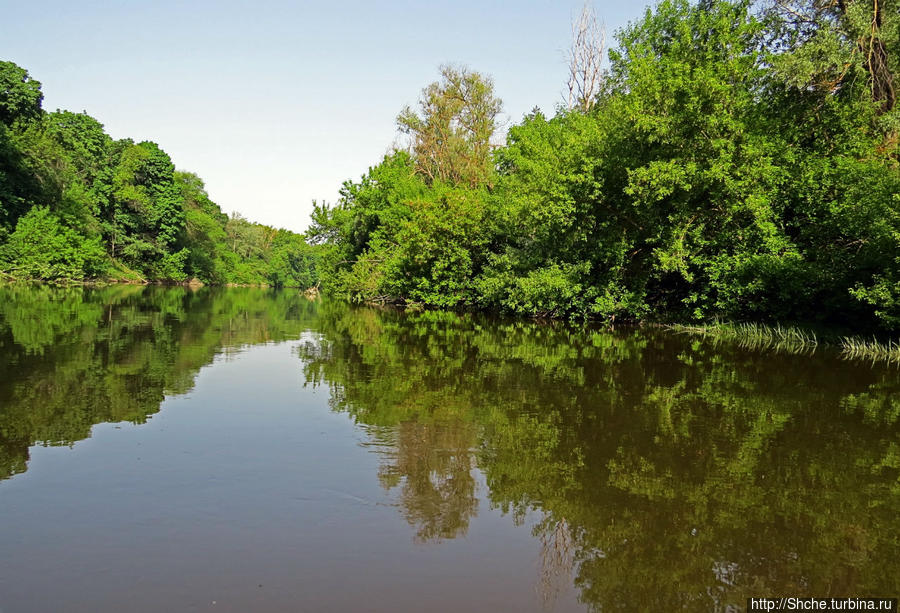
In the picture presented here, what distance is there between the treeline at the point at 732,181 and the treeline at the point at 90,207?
134ft

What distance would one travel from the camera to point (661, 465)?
255 inches

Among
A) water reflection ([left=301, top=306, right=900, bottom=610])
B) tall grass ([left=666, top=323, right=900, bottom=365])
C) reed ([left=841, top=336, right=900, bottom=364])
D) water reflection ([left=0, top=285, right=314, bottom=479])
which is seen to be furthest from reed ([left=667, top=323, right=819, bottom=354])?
water reflection ([left=0, top=285, right=314, bottom=479])

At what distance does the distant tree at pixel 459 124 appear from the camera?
46.8 m

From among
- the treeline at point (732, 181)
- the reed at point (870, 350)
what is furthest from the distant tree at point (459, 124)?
the reed at point (870, 350)

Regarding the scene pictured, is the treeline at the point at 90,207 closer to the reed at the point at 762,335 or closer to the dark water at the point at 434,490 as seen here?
the dark water at the point at 434,490

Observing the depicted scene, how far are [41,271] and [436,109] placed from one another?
35.4 meters

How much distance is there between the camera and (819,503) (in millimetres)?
5492

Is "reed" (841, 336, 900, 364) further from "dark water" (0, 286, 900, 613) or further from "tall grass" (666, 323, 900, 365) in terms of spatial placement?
"dark water" (0, 286, 900, 613)

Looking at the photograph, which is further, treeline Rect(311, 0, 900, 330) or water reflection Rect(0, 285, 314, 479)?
treeline Rect(311, 0, 900, 330)

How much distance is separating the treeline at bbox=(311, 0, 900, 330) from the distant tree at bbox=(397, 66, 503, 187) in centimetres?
1778

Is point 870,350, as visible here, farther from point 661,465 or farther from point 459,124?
point 459,124

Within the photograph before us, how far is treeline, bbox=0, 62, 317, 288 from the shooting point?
48.7m

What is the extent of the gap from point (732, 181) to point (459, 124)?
102 ft

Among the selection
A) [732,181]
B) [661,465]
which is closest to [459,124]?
[732,181]
